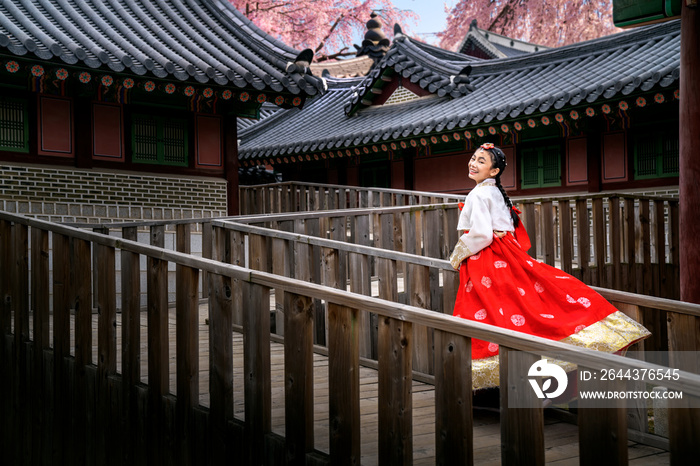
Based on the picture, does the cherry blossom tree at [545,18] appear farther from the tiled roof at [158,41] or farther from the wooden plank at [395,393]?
the wooden plank at [395,393]

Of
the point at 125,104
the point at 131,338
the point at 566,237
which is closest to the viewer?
the point at 131,338

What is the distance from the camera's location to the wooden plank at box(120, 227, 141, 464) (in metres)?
4.14

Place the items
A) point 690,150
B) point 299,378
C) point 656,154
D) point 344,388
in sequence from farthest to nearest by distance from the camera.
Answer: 1. point 656,154
2. point 690,150
3. point 299,378
4. point 344,388

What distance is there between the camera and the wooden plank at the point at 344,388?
299cm

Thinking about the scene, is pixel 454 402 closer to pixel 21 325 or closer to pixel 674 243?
pixel 21 325

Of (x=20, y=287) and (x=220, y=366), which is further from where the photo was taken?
(x=20, y=287)

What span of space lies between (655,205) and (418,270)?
6.11 m

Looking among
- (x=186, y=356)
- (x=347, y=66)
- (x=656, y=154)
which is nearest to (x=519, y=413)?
(x=186, y=356)

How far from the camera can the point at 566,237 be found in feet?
27.5

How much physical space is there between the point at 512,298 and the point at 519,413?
191 centimetres

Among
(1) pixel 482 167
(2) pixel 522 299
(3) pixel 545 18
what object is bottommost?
(2) pixel 522 299

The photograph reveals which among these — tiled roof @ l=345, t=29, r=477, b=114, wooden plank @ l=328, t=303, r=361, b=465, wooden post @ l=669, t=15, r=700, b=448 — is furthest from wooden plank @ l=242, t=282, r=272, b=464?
tiled roof @ l=345, t=29, r=477, b=114

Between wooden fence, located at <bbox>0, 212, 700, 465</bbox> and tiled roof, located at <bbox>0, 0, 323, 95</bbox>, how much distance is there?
3.71 m

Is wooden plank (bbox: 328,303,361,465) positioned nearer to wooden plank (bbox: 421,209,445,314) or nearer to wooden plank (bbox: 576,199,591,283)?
wooden plank (bbox: 421,209,445,314)
